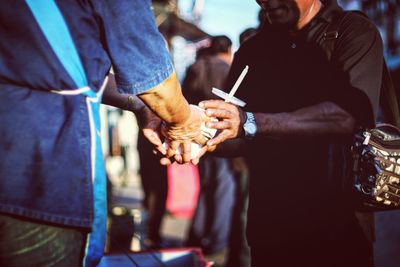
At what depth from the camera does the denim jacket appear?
1236 mm

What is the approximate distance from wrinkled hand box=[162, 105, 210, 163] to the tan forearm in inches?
4.7

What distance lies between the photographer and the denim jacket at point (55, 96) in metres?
1.24

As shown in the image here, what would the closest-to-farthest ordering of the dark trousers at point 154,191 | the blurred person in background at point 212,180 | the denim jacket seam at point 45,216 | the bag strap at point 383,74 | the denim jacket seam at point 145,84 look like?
the denim jacket seam at point 45,216 < the denim jacket seam at point 145,84 < the bag strap at point 383,74 < the dark trousers at point 154,191 < the blurred person in background at point 212,180

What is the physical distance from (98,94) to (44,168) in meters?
0.34

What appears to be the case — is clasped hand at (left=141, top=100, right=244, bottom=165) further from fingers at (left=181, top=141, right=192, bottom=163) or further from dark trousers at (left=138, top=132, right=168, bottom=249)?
dark trousers at (left=138, top=132, right=168, bottom=249)

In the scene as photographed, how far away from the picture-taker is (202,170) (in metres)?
5.12

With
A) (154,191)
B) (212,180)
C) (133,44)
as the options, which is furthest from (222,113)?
(212,180)

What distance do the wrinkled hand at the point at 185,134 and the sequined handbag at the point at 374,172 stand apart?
72 cm

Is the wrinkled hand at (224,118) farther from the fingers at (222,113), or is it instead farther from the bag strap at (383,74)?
the bag strap at (383,74)

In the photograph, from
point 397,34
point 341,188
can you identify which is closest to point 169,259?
point 341,188

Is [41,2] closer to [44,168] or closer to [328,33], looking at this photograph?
A: [44,168]

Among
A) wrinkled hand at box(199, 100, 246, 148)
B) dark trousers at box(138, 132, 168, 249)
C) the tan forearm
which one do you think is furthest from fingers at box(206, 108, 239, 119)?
dark trousers at box(138, 132, 168, 249)

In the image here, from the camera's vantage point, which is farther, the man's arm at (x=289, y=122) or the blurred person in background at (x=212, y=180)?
the blurred person in background at (x=212, y=180)

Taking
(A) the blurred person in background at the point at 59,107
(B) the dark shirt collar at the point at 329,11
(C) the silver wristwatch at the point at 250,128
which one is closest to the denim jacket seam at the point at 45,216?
(A) the blurred person in background at the point at 59,107
